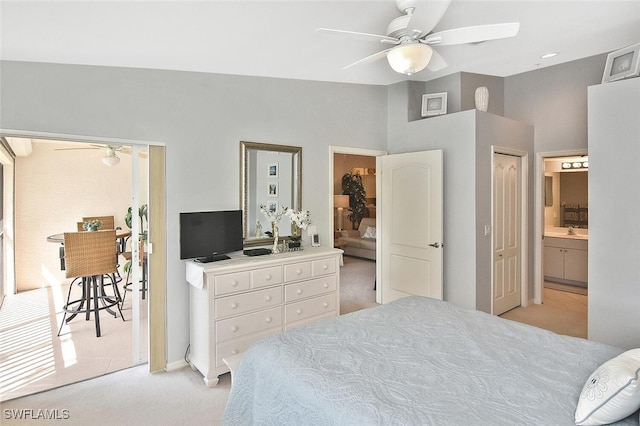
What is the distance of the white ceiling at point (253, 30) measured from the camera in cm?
203

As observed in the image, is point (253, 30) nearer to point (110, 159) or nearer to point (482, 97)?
point (482, 97)

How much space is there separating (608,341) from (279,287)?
282 cm

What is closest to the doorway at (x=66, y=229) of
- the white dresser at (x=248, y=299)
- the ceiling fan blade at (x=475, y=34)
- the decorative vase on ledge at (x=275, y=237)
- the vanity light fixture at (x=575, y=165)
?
the white dresser at (x=248, y=299)

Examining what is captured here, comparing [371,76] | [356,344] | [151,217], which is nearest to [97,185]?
[151,217]

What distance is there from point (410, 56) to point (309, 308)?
2.30m

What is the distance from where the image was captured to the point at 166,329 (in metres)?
3.02

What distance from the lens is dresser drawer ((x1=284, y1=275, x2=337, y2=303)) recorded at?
325 centimetres

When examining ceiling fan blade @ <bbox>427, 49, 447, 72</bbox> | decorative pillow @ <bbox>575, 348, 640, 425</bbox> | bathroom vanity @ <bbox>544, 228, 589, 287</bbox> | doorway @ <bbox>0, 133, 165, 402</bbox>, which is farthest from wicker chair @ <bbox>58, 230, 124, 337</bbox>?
bathroom vanity @ <bbox>544, 228, 589, 287</bbox>

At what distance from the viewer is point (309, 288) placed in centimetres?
339

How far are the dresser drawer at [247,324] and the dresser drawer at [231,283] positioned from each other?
23cm

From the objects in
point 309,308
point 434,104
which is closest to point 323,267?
point 309,308

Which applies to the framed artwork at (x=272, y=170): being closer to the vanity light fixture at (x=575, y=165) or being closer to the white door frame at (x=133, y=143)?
the white door frame at (x=133, y=143)

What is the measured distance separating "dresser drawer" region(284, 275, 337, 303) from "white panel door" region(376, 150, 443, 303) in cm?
118

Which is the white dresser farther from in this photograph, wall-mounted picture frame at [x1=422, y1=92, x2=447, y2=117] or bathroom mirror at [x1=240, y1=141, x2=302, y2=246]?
wall-mounted picture frame at [x1=422, y1=92, x2=447, y2=117]
